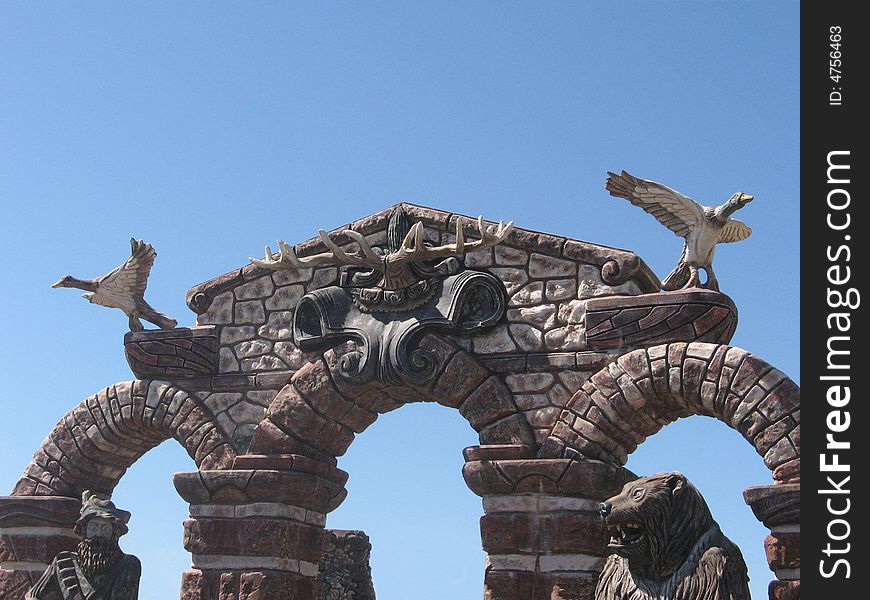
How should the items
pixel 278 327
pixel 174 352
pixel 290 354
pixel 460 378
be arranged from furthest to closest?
pixel 174 352, pixel 278 327, pixel 290 354, pixel 460 378

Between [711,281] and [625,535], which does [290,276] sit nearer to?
[711,281]

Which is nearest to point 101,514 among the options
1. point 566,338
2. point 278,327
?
point 278,327

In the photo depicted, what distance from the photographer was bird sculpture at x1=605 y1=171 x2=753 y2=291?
991 centimetres

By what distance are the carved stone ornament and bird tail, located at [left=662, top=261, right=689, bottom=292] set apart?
4.37ft

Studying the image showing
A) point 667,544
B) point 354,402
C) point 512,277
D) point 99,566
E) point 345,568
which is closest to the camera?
point 667,544

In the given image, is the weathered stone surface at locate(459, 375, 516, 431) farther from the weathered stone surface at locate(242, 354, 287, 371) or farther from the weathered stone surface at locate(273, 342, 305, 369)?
the weathered stone surface at locate(242, 354, 287, 371)

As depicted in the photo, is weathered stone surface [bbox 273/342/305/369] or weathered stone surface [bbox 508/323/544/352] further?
weathered stone surface [bbox 273/342/305/369]

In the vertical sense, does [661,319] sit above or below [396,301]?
below

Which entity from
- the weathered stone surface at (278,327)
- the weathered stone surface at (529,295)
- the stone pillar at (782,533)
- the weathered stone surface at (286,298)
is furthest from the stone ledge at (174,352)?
the stone pillar at (782,533)

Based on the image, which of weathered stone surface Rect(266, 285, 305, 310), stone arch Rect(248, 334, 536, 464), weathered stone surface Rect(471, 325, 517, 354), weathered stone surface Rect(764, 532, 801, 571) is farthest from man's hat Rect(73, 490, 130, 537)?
weathered stone surface Rect(764, 532, 801, 571)

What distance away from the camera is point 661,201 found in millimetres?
10062
